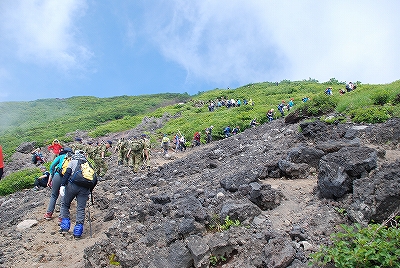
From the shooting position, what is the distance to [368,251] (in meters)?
3.70

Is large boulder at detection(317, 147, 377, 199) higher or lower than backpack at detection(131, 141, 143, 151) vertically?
lower

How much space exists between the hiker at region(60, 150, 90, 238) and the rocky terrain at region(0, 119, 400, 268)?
0.28 metres

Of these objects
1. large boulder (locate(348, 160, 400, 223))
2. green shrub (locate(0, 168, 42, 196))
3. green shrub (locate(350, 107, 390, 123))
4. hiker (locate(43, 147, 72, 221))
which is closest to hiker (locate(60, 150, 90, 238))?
hiker (locate(43, 147, 72, 221))

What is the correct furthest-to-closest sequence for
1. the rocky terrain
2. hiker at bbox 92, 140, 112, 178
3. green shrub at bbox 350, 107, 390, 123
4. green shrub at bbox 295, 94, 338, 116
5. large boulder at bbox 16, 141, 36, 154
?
large boulder at bbox 16, 141, 36, 154 → green shrub at bbox 295, 94, 338, 116 → hiker at bbox 92, 140, 112, 178 → green shrub at bbox 350, 107, 390, 123 → the rocky terrain

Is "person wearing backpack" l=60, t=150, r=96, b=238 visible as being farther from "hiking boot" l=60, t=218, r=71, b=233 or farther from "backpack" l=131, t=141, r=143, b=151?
"backpack" l=131, t=141, r=143, b=151

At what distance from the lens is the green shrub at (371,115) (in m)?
10.3

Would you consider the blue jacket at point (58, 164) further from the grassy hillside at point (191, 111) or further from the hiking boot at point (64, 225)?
the grassy hillside at point (191, 111)

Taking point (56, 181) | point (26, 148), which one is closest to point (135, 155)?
point (56, 181)

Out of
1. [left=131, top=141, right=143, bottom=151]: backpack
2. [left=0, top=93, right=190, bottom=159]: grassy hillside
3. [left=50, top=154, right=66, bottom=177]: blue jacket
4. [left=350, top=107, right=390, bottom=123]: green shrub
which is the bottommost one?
[left=50, top=154, right=66, bottom=177]: blue jacket

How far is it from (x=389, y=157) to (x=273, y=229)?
137 inches

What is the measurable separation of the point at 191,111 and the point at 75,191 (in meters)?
37.6

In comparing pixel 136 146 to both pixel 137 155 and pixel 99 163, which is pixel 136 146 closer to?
pixel 137 155

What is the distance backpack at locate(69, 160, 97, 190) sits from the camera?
7.67 meters

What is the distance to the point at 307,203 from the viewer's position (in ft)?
20.5
